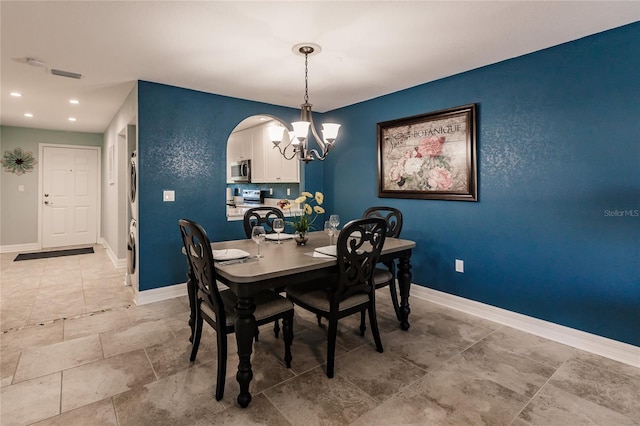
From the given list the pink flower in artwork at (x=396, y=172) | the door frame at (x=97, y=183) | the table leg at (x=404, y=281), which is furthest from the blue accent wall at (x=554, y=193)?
the door frame at (x=97, y=183)

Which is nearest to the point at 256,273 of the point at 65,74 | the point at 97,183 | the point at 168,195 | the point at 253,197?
the point at 168,195

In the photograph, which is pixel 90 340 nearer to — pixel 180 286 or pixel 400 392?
pixel 180 286

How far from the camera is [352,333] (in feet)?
9.04

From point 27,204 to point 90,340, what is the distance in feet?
17.4

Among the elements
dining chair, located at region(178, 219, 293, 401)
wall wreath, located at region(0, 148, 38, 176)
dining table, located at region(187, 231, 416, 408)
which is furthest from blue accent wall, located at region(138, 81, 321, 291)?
wall wreath, located at region(0, 148, 38, 176)

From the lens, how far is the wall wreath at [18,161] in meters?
6.02

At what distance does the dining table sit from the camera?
180 cm

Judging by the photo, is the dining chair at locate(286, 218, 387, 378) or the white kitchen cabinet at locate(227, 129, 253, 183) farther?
the white kitchen cabinet at locate(227, 129, 253, 183)

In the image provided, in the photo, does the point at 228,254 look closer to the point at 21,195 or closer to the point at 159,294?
the point at 159,294

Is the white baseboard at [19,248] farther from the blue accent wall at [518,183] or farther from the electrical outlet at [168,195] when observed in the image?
the electrical outlet at [168,195]

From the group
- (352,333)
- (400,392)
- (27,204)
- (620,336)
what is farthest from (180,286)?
(27,204)

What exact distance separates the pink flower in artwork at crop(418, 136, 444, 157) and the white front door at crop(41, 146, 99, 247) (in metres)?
6.55

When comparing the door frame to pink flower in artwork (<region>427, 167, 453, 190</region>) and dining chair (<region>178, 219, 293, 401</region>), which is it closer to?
dining chair (<region>178, 219, 293, 401</region>)

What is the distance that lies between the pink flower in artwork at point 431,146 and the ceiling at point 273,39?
617 millimetres
